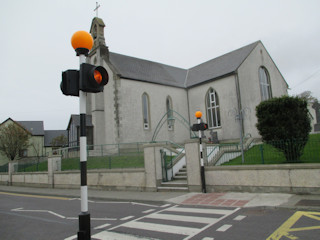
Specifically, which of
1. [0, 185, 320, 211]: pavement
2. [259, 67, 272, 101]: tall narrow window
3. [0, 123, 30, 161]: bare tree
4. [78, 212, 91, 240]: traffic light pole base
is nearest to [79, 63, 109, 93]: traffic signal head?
[78, 212, 91, 240]: traffic light pole base

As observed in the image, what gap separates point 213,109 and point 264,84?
6.50m

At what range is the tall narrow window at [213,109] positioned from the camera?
27.2 metres

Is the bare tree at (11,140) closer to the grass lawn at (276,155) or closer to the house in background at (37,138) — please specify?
the house in background at (37,138)

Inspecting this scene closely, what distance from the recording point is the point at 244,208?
784cm

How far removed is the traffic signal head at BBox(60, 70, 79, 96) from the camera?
155 inches

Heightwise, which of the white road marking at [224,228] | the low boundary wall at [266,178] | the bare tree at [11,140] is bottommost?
the white road marking at [224,228]

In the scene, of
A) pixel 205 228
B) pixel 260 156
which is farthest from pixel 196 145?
pixel 205 228

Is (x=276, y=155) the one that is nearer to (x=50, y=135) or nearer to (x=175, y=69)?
(x=175, y=69)

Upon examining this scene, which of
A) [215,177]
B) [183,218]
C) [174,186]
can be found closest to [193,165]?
[215,177]

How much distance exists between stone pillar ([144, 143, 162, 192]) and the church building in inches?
425

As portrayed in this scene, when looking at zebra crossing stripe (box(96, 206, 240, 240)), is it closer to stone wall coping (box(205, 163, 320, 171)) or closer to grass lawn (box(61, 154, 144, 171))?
stone wall coping (box(205, 163, 320, 171))

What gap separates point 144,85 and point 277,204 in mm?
20520

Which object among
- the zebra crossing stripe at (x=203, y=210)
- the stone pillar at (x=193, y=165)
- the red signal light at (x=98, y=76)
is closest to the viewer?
the red signal light at (x=98, y=76)

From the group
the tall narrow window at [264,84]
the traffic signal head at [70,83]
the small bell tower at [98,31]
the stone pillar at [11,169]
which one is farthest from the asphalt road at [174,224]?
the tall narrow window at [264,84]
